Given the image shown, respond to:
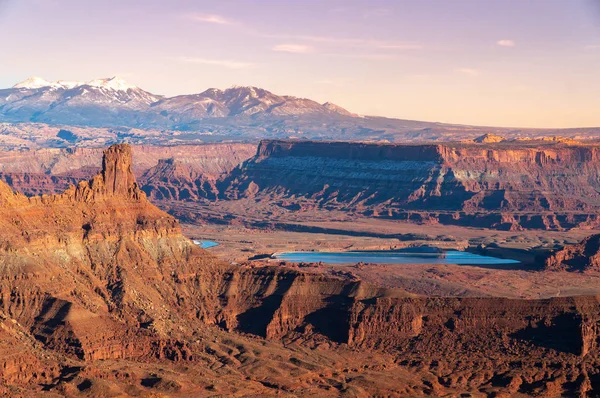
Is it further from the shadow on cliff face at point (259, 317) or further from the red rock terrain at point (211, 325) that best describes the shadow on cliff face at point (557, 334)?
the shadow on cliff face at point (259, 317)

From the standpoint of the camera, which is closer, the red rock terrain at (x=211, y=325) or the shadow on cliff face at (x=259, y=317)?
the red rock terrain at (x=211, y=325)

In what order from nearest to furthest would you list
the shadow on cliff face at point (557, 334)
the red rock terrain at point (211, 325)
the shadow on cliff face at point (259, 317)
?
the red rock terrain at point (211, 325) → the shadow on cliff face at point (557, 334) → the shadow on cliff face at point (259, 317)

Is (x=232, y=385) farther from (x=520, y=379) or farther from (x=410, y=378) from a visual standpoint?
(x=520, y=379)

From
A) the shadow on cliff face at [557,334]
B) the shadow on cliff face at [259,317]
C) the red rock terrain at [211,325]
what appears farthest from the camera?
the shadow on cliff face at [259,317]

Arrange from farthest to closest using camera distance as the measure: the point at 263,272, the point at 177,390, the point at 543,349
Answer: the point at 263,272 → the point at 543,349 → the point at 177,390

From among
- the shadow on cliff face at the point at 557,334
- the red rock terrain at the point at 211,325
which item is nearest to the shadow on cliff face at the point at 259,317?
the red rock terrain at the point at 211,325

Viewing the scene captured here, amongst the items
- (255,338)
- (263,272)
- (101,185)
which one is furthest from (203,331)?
(101,185)
